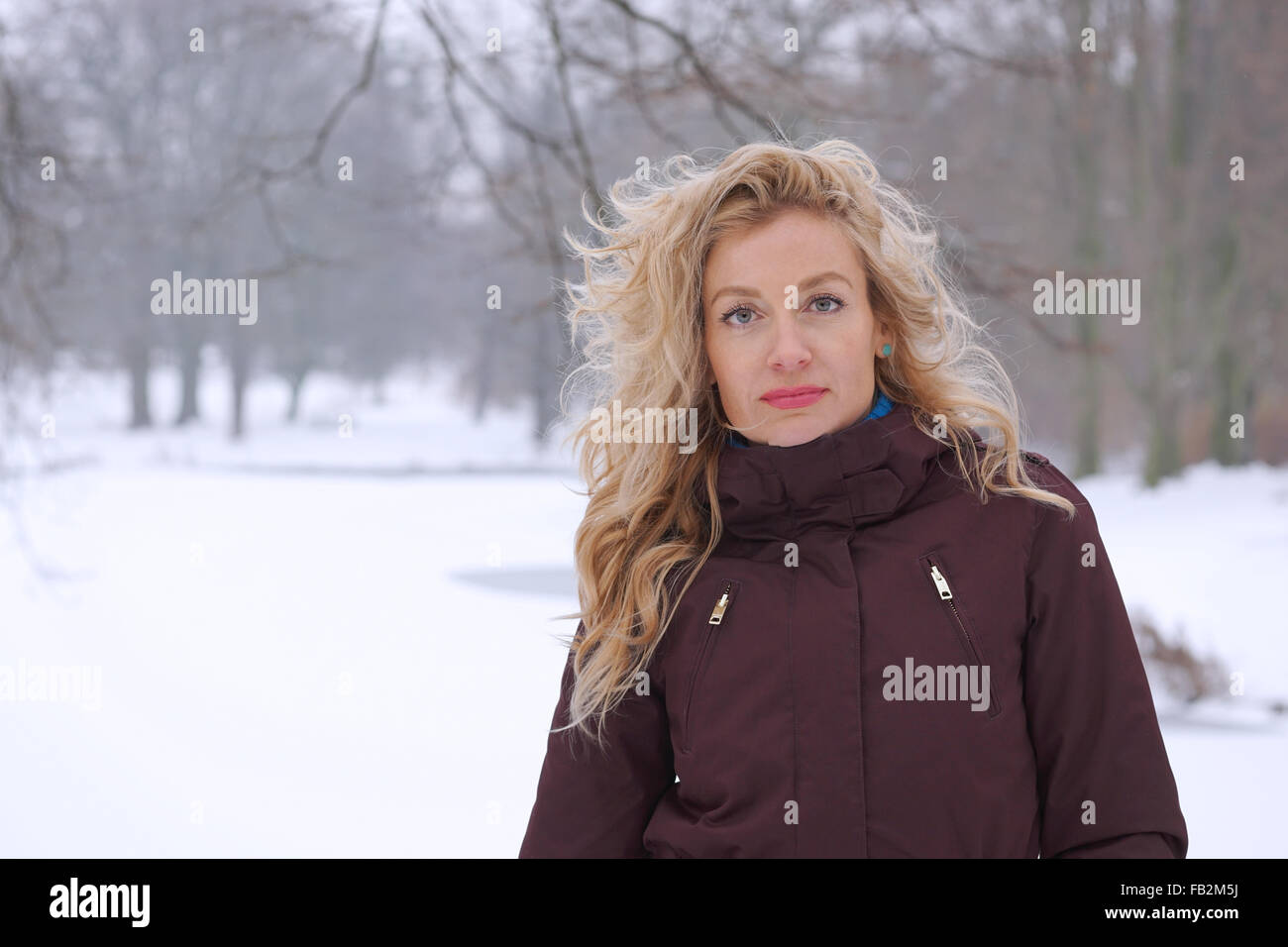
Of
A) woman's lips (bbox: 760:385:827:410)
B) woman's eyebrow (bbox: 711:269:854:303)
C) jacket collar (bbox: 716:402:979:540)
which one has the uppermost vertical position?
woman's eyebrow (bbox: 711:269:854:303)

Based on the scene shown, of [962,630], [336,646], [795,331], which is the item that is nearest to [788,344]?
[795,331]

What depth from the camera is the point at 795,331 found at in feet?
5.49

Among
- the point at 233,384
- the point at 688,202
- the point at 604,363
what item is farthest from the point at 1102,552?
the point at 233,384

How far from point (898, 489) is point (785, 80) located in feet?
13.6

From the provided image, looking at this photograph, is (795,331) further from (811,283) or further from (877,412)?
(877,412)

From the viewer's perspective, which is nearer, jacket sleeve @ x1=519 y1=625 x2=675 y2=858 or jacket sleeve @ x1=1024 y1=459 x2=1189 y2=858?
jacket sleeve @ x1=1024 y1=459 x2=1189 y2=858

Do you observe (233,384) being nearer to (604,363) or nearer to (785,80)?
(785,80)

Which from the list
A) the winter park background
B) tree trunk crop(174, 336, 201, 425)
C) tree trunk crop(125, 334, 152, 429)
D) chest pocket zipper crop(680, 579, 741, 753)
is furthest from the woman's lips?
tree trunk crop(174, 336, 201, 425)

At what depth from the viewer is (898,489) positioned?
1602 mm

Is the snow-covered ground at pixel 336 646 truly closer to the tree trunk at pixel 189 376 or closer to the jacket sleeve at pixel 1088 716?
the jacket sleeve at pixel 1088 716

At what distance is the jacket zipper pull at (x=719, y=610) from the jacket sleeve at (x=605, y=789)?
14 cm

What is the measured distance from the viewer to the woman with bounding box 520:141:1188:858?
1.52 m

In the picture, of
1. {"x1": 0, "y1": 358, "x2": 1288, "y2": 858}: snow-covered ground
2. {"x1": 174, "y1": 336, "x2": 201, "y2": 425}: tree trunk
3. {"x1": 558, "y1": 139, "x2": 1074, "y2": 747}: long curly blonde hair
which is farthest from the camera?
{"x1": 174, "y1": 336, "x2": 201, "y2": 425}: tree trunk

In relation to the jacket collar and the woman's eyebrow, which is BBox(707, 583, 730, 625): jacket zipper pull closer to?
the jacket collar
